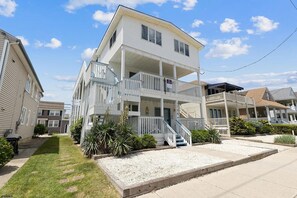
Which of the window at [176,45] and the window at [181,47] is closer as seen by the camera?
the window at [176,45]

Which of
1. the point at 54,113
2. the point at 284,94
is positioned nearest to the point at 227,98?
the point at 284,94

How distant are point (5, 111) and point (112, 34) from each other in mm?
9245

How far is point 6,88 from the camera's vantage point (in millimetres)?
8977

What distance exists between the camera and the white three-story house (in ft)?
31.3

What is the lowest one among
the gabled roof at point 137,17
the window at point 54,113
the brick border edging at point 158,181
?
the brick border edging at point 158,181

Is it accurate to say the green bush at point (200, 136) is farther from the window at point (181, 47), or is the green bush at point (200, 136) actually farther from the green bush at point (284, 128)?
the green bush at point (284, 128)

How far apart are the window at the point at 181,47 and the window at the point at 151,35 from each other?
2062 millimetres

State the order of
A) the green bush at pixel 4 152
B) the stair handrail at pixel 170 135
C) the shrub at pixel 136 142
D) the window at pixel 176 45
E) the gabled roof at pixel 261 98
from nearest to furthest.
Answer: the green bush at pixel 4 152
the shrub at pixel 136 142
the stair handrail at pixel 170 135
the window at pixel 176 45
the gabled roof at pixel 261 98

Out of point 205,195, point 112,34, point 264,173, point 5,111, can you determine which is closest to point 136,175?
point 205,195

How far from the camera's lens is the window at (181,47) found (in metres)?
14.3

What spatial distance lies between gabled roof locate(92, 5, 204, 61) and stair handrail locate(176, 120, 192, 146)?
8495 millimetres

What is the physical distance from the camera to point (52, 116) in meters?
38.5

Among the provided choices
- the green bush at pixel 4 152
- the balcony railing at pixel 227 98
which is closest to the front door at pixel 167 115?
the balcony railing at pixel 227 98

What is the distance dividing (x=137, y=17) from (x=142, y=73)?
4.56 metres
